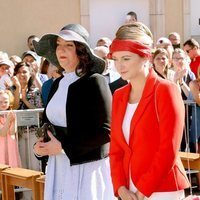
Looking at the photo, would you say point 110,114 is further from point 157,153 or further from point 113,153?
point 157,153

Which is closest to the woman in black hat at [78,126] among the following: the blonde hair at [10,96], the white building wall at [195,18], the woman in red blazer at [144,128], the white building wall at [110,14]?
the woman in red blazer at [144,128]

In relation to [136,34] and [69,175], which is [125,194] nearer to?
[69,175]

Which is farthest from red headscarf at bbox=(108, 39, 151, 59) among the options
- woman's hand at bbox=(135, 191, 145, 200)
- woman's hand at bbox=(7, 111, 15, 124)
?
woman's hand at bbox=(7, 111, 15, 124)

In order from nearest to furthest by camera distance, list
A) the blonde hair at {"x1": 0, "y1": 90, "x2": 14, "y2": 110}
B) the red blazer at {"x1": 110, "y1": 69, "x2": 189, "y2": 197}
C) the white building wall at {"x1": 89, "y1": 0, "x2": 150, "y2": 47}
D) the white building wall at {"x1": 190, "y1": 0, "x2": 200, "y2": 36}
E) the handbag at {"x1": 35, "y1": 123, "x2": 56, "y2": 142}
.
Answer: the red blazer at {"x1": 110, "y1": 69, "x2": 189, "y2": 197} < the handbag at {"x1": 35, "y1": 123, "x2": 56, "y2": 142} < the blonde hair at {"x1": 0, "y1": 90, "x2": 14, "y2": 110} < the white building wall at {"x1": 89, "y1": 0, "x2": 150, "y2": 47} < the white building wall at {"x1": 190, "y1": 0, "x2": 200, "y2": 36}

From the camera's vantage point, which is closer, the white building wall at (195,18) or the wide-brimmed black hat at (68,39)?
the wide-brimmed black hat at (68,39)

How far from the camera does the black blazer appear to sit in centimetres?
367

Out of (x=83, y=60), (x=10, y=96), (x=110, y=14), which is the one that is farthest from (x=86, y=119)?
(x=110, y=14)

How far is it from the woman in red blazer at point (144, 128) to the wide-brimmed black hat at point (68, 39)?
470 mm

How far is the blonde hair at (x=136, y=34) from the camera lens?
3.25 meters

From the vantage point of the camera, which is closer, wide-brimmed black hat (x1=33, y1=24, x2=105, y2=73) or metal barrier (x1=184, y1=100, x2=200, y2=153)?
wide-brimmed black hat (x1=33, y1=24, x2=105, y2=73)

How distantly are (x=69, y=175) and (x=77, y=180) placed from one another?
63mm

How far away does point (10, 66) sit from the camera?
7793 mm

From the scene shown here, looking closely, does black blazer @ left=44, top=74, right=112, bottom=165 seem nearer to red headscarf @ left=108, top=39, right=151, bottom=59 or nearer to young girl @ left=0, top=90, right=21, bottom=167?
red headscarf @ left=108, top=39, right=151, bottom=59

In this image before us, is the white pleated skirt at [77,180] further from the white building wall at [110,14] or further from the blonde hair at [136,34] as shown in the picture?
the white building wall at [110,14]
